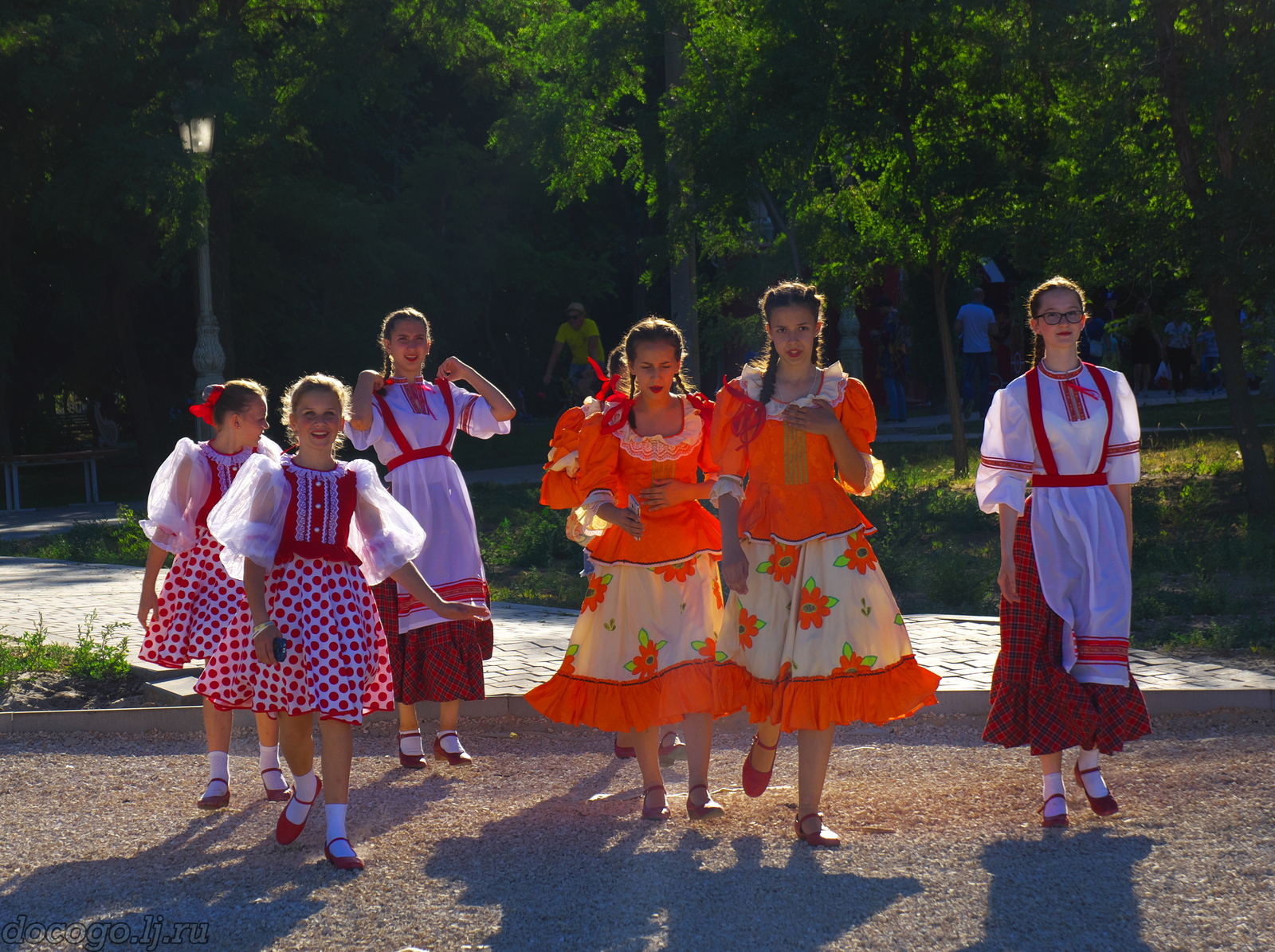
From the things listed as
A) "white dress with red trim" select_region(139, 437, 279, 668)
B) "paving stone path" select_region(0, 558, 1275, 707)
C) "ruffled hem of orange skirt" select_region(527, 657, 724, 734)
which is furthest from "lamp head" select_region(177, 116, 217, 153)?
"ruffled hem of orange skirt" select_region(527, 657, 724, 734)

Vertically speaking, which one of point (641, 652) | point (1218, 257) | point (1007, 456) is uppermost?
point (1218, 257)

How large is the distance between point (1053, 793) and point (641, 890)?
1608 millimetres

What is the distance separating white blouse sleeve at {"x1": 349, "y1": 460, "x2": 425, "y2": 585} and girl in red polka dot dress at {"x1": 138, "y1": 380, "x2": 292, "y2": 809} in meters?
0.70

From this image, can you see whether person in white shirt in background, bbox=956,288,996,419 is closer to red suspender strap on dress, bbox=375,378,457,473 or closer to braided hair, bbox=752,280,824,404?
red suspender strap on dress, bbox=375,378,457,473

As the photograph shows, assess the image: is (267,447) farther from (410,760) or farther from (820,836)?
(820,836)

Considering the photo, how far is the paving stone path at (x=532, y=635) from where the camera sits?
21.6 ft

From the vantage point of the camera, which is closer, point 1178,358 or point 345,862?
point 345,862

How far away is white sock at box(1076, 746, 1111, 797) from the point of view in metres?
4.84

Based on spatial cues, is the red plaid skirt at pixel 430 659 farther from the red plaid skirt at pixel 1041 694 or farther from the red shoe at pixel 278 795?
the red plaid skirt at pixel 1041 694

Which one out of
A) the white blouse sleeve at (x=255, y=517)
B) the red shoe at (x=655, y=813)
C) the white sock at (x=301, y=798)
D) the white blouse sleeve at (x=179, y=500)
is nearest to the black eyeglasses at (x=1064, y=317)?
the red shoe at (x=655, y=813)

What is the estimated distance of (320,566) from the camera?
189 inches

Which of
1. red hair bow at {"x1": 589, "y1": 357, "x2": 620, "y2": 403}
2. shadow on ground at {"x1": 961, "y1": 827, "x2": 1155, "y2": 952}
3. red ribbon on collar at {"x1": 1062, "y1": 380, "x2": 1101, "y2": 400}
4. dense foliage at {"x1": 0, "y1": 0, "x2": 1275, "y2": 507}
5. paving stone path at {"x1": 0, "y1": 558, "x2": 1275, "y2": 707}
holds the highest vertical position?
dense foliage at {"x1": 0, "y1": 0, "x2": 1275, "y2": 507}

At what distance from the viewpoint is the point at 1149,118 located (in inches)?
456

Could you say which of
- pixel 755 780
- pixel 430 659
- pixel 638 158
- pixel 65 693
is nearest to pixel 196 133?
pixel 638 158
